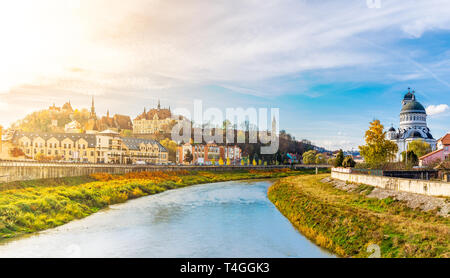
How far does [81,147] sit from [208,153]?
55.3 m

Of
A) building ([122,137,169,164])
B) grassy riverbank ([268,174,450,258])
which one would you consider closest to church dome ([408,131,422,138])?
building ([122,137,169,164])

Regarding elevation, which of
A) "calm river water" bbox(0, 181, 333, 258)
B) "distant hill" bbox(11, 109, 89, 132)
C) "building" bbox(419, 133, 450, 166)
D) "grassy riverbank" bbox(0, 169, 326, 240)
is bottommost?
"calm river water" bbox(0, 181, 333, 258)

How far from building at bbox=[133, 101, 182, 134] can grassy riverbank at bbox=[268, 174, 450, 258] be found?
16184cm

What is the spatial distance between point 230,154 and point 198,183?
7704 cm

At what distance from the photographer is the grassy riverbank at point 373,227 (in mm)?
18781

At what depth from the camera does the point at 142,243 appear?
24.4 metres

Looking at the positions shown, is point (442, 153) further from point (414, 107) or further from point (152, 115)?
point (152, 115)

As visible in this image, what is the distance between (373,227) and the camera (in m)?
22.8

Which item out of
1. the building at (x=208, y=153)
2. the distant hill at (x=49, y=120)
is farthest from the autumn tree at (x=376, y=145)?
the distant hill at (x=49, y=120)

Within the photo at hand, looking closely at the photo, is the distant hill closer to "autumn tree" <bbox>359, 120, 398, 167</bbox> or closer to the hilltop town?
the hilltop town

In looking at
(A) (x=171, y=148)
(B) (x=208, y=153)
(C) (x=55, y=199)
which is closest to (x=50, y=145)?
(A) (x=171, y=148)

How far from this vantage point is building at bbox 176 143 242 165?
13588 centimetres
